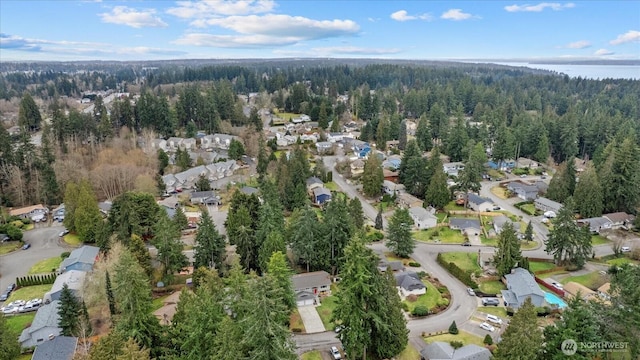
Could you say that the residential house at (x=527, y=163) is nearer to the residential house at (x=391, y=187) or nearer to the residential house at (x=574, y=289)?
the residential house at (x=391, y=187)

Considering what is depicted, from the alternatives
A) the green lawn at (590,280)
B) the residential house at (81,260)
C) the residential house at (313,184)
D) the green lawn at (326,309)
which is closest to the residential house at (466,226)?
the green lawn at (590,280)

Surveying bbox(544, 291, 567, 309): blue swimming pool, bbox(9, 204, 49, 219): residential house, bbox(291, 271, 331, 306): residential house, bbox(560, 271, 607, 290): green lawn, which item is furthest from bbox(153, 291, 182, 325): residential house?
bbox(560, 271, 607, 290): green lawn

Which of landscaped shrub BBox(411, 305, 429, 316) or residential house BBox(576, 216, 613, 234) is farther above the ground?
residential house BBox(576, 216, 613, 234)

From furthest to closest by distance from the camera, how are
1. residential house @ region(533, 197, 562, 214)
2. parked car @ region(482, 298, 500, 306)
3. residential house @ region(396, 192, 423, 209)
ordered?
residential house @ region(396, 192, 423, 209)
residential house @ region(533, 197, 562, 214)
parked car @ region(482, 298, 500, 306)

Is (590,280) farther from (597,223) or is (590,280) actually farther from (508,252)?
(597,223)

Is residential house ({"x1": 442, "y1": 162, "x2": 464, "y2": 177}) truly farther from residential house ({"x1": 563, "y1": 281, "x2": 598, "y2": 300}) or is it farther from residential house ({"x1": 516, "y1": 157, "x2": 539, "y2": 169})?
residential house ({"x1": 563, "y1": 281, "x2": 598, "y2": 300})

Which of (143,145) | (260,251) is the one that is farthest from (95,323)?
(143,145)

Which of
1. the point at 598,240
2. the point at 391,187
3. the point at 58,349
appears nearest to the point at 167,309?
the point at 58,349

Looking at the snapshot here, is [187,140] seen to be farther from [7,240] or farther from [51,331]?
[51,331]
